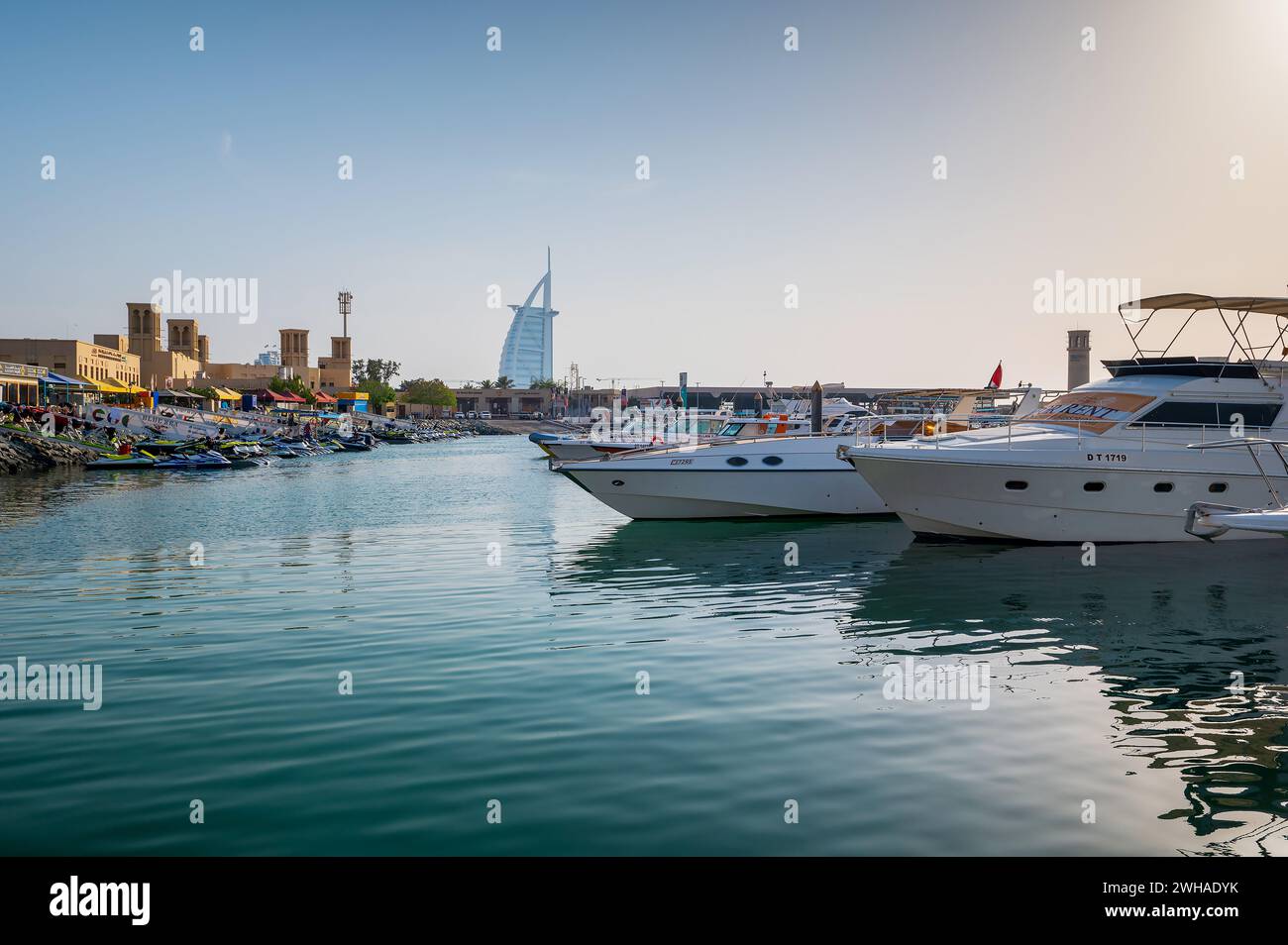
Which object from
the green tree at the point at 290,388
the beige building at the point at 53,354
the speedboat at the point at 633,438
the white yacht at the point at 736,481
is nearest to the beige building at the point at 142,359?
the beige building at the point at 53,354

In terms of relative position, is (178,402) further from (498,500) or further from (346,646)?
(346,646)

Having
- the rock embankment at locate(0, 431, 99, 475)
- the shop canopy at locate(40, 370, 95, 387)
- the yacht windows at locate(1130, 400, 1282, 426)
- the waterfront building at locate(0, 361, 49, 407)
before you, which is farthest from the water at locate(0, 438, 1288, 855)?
the waterfront building at locate(0, 361, 49, 407)

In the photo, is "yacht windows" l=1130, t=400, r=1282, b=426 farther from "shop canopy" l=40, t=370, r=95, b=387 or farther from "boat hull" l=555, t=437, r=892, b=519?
"shop canopy" l=40, t=370, r=95, b=387

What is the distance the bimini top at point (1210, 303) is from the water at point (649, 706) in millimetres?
5534

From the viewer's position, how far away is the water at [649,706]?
7.18 m

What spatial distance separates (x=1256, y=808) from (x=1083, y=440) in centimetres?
1539

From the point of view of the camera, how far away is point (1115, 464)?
21.3 m

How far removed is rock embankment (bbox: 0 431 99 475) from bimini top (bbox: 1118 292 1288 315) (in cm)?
5355

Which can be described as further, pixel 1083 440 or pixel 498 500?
pixel 498 500

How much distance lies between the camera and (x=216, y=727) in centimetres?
946

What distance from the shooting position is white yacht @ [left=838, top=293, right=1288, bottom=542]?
2133 centimetres

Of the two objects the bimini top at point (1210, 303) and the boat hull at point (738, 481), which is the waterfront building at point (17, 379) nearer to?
the boat hull at point (738, 481)
